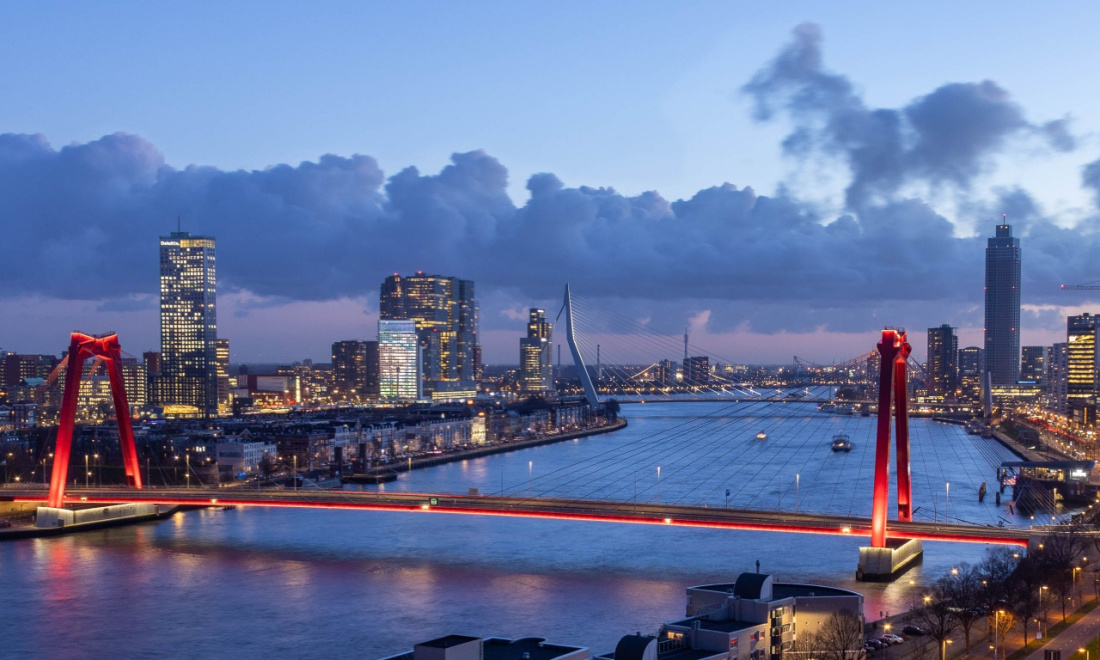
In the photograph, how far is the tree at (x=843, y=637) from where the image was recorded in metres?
8.01

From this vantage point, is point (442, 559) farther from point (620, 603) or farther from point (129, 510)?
point (129, 510)

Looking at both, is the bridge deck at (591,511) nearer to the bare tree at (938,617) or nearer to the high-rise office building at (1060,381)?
the bare tree at (938,617)

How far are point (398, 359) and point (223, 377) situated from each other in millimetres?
9630

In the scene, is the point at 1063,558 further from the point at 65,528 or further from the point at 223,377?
the point at 223,377

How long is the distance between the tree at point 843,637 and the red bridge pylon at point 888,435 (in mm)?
3291

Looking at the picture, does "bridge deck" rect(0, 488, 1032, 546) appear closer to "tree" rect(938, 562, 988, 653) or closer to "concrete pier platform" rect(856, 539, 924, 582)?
"concrete pier platform" rect(856, 539, 924, 582)

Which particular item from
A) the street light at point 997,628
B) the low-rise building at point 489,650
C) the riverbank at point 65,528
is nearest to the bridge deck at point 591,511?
the riverbank at point 65,528

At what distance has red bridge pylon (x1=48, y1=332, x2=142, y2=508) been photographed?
16.6 meters

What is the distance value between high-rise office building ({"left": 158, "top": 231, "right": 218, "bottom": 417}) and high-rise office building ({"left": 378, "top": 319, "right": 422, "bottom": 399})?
33.6 ft

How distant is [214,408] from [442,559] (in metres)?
41.9

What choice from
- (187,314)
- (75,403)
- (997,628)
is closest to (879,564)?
(997,628)

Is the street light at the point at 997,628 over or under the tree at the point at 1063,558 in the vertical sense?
under

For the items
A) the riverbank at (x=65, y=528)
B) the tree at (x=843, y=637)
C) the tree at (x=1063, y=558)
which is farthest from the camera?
the riverbank at (x=65, y=528)

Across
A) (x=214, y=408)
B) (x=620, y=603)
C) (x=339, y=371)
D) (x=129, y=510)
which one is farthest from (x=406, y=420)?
(x=339, y=371)
